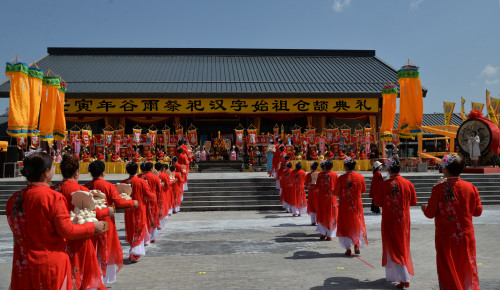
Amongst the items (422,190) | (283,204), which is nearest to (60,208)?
(283,204)

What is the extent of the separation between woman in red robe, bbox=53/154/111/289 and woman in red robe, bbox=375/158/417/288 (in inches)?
124

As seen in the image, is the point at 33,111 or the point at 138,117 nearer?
the point at 33,111

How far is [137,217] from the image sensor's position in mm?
6109

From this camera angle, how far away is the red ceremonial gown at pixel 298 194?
11.0 m

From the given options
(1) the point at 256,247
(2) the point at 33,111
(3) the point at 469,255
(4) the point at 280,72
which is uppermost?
(4) the point at 280,72

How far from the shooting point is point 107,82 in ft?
83.1

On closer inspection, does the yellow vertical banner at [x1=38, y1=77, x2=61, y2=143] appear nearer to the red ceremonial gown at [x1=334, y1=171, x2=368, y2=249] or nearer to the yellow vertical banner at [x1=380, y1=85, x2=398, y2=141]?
the red ceremonial gown at [x1=334, y1=171, x2=368, y2=249]

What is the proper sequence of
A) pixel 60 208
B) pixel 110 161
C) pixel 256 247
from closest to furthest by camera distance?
1. pixel 60 208
2. pixel 256 247
3. pixel 110 161

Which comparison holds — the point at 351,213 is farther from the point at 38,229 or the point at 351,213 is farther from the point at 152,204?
the point at 38,229

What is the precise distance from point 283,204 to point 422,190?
5.45 m

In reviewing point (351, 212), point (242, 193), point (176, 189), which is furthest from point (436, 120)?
point (351, 212)

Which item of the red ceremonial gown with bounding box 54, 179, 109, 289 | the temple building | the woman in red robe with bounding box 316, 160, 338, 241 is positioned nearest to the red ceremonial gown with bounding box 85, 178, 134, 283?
the red ceremonial gown with bounding box 54, 179, 109, 289

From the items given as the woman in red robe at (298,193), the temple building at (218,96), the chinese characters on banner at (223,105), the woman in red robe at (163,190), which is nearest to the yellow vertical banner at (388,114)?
the temple building at (218,96)

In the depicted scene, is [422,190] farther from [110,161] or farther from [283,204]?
[110,161]
